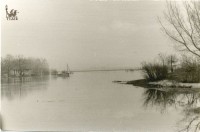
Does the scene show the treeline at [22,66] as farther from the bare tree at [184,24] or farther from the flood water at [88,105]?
the bare tree at [184,24]

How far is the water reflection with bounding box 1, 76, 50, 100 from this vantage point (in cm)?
196

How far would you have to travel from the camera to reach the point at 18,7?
76.9 inches

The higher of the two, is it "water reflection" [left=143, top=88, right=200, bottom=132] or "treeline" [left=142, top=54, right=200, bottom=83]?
"treeline" [left=142, top=54, right=200, bottom=83]

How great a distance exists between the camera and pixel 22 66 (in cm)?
199

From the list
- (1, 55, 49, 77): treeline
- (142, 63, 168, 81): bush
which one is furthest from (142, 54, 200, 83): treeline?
(1, 55, 49, 77): treeline

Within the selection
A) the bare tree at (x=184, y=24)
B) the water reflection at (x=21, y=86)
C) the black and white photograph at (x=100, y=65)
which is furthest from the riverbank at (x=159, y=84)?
the water reflection at (x=21, y=86)

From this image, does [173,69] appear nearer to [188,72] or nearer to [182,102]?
[188,72]

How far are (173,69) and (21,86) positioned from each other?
89 centimetres

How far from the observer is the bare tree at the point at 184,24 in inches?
71.1

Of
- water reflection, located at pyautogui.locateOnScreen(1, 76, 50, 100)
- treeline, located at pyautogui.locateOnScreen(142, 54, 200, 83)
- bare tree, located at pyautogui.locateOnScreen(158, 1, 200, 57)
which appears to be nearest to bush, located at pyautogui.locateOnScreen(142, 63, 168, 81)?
treeline, located at pyautogui.locateOnScreen(142, 54, 200, 83)

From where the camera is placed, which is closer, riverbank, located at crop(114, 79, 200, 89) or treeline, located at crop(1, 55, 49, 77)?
riverbank, located at crop(114, 79, 200, 89)

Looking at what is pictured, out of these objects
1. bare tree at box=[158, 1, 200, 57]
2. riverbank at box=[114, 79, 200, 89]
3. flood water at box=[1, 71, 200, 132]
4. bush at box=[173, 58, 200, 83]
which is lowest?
flood water at box=[1, 71, 200, 132]

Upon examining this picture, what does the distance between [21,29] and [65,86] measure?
1.41 feet

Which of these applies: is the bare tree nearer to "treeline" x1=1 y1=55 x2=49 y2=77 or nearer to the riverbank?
the riverbank
